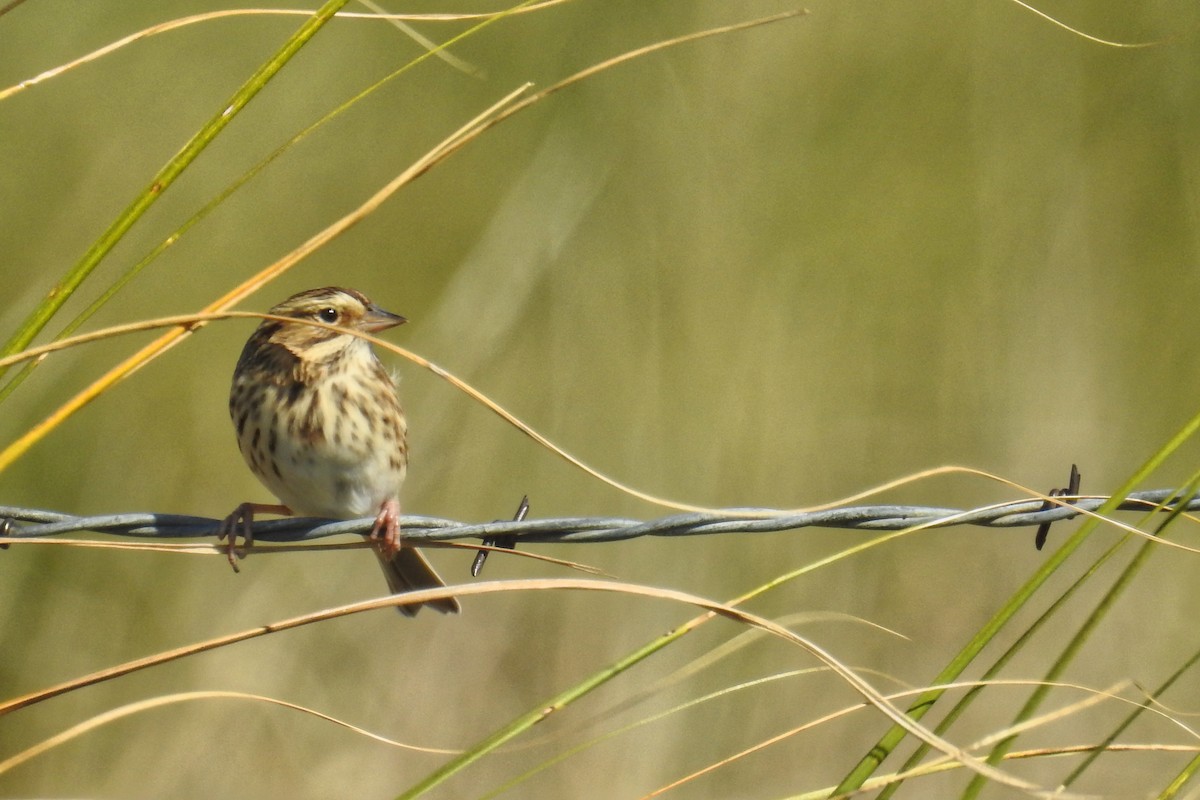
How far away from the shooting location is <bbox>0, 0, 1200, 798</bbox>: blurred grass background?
6.35 meters

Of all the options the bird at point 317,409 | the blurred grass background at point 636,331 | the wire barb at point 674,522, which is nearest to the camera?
the wire barb at point 674,522

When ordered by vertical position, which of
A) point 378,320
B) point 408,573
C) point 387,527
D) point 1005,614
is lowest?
point 408,573

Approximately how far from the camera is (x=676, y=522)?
2.99 m

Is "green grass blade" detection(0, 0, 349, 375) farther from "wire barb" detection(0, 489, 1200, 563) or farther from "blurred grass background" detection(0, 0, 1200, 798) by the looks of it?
"blurred grass background" detection(0, 0, 1200, 798)

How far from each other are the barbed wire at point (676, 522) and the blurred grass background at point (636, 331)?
2848 mm

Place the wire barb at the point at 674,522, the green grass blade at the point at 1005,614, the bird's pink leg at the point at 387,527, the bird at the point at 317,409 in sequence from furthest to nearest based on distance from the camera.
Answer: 1. the bird at the point at 317,409
2. the bird's pink leg at the point at 387,527
3. the wire barb at the point at 674,522
4. the green grass blade at the point at 1005,614

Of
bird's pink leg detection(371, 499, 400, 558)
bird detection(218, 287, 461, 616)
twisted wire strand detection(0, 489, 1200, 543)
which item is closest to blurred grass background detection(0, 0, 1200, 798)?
bird detection(218, 287, 461, 616)

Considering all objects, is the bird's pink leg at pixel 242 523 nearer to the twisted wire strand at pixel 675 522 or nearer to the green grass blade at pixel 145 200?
the twisted wire strand at pixel 675 522

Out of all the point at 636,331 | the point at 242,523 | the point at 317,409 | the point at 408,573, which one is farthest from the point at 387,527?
the point at 636,331

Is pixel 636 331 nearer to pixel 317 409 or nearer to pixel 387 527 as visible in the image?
pixel 317 409

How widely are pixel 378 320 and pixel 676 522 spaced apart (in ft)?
6.25

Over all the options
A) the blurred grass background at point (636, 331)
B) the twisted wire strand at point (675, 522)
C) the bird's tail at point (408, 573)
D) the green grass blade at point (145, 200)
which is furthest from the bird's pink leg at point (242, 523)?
the blurred grass background at point (636, 331)

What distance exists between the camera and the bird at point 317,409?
470 cm

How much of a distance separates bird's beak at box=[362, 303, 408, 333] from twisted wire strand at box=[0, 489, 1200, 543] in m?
1.24
